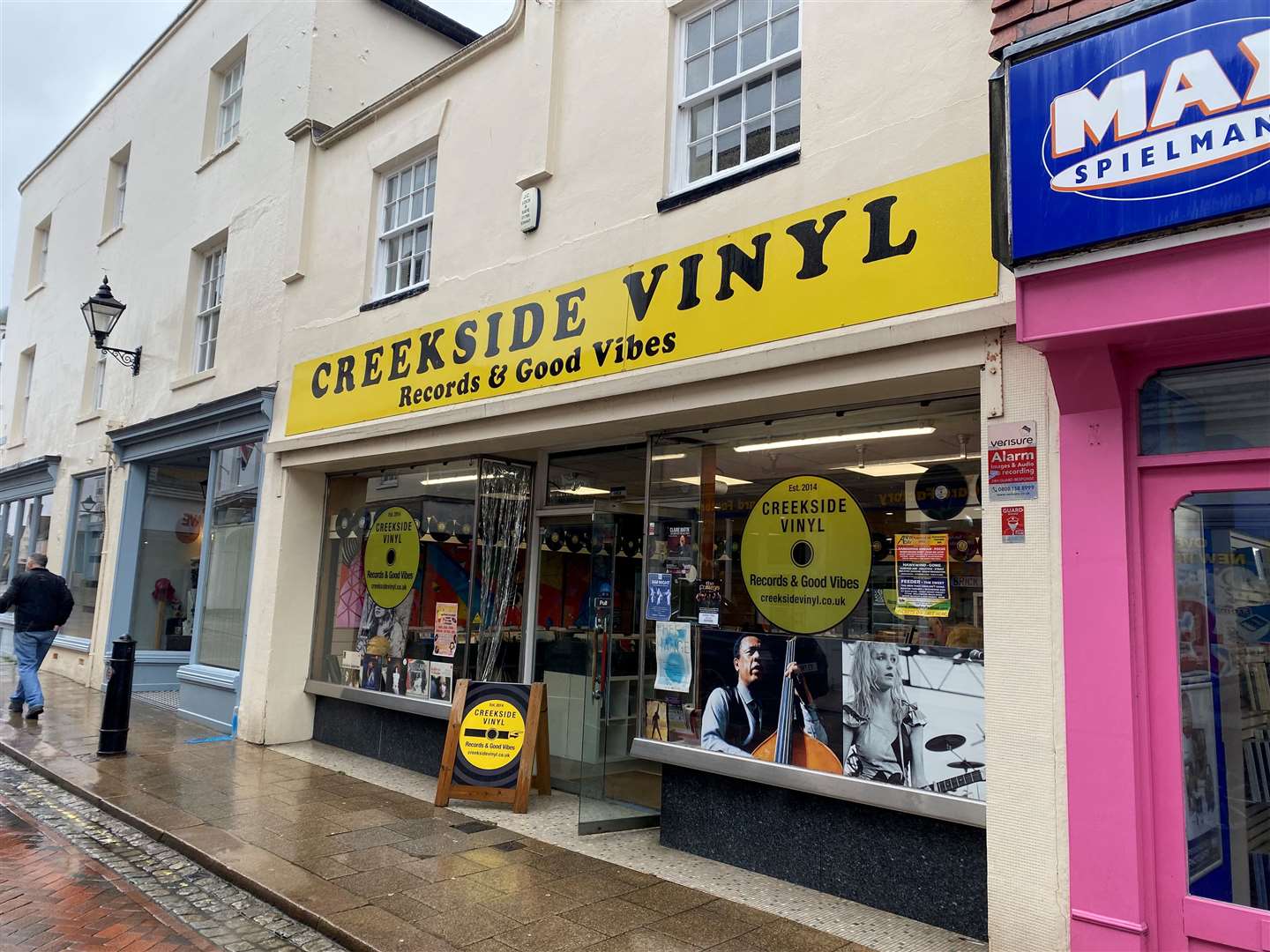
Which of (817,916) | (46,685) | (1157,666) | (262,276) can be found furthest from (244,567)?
(1157,666)

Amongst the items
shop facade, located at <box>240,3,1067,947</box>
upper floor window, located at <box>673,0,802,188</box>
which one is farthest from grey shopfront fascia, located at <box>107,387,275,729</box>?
upper floor window, located at <box>673,0,802,188</box>

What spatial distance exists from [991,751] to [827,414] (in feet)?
7.22

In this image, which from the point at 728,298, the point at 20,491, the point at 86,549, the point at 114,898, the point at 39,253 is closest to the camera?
the point at 114,898

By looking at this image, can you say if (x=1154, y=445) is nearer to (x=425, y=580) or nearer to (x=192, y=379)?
(x=425, y=580)

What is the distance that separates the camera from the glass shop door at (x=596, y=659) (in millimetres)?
6582

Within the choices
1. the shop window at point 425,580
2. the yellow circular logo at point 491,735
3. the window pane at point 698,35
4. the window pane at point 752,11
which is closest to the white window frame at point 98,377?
the shop window at point 425,580

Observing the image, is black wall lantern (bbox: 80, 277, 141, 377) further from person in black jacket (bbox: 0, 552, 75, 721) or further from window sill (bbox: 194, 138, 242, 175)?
person in black jacket (bbox: 0, 552, 75, 721)

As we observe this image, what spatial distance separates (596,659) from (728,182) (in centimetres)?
405

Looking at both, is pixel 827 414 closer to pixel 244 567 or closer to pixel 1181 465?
pixel 1181 465

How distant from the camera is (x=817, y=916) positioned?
4758 mm

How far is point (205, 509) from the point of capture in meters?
12.0

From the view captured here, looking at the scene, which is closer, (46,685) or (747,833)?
(747,833)

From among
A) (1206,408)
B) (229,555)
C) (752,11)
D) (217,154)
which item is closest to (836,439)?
(1206,408)

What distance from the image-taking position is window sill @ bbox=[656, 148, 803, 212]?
551 centimetres
